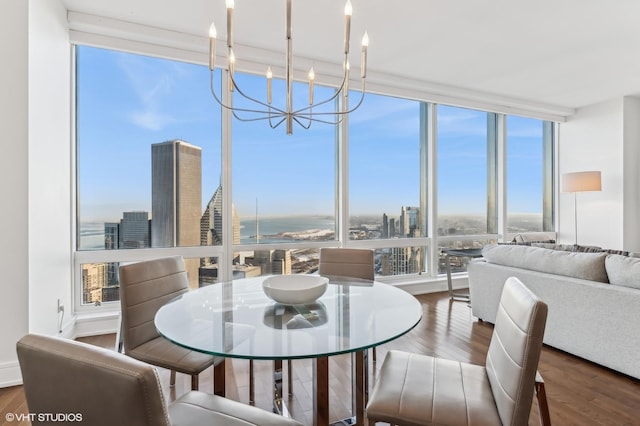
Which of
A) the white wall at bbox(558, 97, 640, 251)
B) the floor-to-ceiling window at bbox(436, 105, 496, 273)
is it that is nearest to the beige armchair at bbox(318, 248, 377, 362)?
the floor-to-ceiling window at bbox(436, 105, 496, 273)

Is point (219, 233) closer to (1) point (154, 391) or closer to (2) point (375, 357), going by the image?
(2) point (375, 357)

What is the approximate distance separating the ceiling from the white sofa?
1.97 metres

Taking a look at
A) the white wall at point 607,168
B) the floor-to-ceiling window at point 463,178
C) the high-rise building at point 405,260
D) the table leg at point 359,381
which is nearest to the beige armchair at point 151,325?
the table leg at point 359,381

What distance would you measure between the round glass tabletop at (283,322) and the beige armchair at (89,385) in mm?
469

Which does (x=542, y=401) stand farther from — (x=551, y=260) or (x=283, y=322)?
(x=551, y=260)

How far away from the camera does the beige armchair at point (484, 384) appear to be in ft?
3.33

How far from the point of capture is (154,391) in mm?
654

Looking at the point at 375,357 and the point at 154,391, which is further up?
the point at 154,391

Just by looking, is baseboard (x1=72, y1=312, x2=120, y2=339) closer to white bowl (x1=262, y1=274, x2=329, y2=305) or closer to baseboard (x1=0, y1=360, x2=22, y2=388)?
baseboard (x1=0, y1=360, x2=22, y2=388)

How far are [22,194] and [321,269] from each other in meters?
2.02

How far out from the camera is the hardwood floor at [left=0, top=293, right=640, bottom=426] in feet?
6.08

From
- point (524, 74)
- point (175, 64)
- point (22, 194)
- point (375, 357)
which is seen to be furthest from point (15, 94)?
point (524, 74)

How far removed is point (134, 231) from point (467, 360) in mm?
3110

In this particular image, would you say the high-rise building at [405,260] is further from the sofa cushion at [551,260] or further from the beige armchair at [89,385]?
the beige armchair at [89,385]
